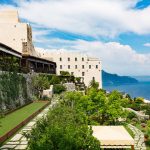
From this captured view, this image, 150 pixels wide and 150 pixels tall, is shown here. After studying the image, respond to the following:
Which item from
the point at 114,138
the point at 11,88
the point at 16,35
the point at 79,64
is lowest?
the point at 114,138

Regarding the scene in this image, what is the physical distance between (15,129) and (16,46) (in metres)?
48.1

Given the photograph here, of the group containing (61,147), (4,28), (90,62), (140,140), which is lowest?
(140,140)

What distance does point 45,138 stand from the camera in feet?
38.3

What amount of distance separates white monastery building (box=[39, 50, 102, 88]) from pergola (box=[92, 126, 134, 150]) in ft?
213

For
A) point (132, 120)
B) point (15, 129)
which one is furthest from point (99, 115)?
point (15, 129)

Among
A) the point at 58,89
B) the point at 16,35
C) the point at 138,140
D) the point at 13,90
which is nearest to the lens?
the point at 138,140

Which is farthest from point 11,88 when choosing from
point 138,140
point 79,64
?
point 79,64

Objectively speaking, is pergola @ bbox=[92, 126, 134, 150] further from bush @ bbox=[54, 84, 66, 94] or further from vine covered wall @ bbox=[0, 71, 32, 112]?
bush @ bbox=[54, 84, 66, 94]

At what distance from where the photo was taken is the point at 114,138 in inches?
A: 586

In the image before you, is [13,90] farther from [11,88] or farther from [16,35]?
[16,35]

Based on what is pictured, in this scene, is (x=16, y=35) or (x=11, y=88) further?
(x=16, y=35)

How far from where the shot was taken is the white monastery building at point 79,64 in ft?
266

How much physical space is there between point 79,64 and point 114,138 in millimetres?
66901

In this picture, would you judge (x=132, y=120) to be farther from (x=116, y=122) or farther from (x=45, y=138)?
(x=45, y=138)
